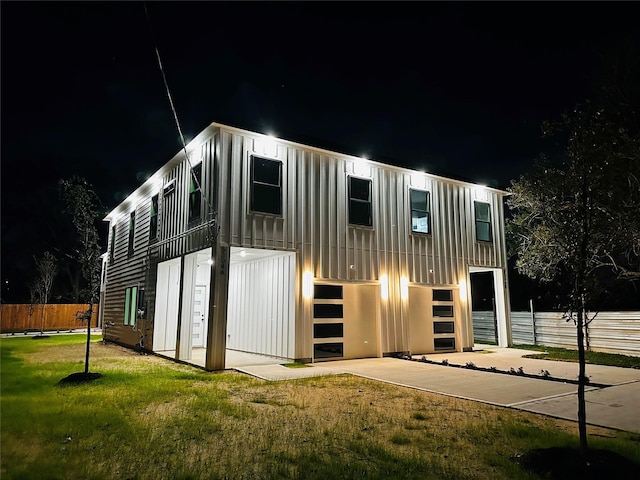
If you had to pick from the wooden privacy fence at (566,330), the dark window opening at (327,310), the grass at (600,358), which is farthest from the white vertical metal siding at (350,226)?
the grass at (600,358)

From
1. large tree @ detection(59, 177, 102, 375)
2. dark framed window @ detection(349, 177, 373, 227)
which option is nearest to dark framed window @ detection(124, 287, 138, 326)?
large tree @ detection(59, 177, 102, 375)

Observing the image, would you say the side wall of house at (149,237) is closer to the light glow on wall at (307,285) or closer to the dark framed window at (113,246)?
the dark framed window at (113,246)

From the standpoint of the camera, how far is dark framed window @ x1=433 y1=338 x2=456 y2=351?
12.8 meters

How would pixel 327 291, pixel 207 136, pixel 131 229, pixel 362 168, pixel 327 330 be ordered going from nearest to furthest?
pixel 207 136 < pixel 327 330 < pixel 327 291 < pixel 362 168 < pixel 131 229

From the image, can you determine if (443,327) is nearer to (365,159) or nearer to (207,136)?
(365,159)

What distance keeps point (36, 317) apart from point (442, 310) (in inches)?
963

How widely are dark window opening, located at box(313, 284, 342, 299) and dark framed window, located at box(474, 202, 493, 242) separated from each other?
5.72 meters

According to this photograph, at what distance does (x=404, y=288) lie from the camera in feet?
39.8

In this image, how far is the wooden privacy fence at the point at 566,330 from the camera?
41.2 feet

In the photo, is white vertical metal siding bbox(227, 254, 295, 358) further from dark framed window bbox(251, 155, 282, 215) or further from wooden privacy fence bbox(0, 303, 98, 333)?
wooden privacy fence bbox(0, 303, 98, 333)

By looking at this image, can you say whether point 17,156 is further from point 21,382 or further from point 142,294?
point 21,382

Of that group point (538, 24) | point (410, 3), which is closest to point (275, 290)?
point (410, 3)

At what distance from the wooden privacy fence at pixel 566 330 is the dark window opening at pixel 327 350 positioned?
6176mm

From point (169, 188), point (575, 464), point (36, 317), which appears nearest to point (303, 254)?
point (169, 188)
